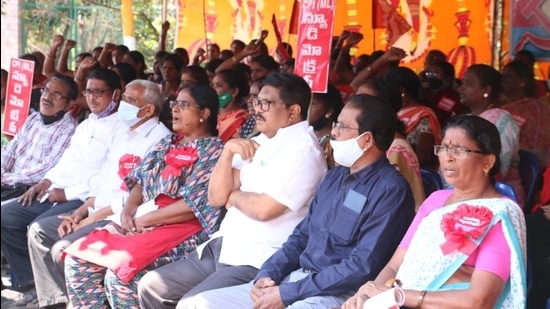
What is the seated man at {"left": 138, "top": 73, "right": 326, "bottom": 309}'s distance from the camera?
11.7 feet

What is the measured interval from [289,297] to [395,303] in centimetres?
64

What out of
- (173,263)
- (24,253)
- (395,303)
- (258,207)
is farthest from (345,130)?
(24,253)

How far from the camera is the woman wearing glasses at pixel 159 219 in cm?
400

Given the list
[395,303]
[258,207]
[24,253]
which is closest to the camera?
[395,303]

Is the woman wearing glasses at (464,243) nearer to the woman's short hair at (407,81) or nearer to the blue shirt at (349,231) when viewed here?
the blue shirt at (349,231)

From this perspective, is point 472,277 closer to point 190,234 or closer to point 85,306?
point 190,234

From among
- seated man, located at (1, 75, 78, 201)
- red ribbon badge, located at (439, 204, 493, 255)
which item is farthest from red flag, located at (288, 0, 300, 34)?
red ribbon badge, located at (439, 204, 493, 255)

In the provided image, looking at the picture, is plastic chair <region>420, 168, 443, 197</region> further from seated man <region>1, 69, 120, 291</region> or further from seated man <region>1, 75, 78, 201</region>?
seated man <region>1, 75, 78, 201</region>

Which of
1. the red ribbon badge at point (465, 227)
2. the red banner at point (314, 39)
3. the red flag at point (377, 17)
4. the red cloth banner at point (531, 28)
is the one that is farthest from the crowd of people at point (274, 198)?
the red flag at point (377, 17)

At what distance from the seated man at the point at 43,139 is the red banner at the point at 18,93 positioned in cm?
7

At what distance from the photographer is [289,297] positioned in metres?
3.17

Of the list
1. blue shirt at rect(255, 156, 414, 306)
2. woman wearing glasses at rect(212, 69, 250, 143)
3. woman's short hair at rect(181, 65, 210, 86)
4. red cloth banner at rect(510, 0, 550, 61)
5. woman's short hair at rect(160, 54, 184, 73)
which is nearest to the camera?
blue shirt at rect(255, 156, 414, 306)

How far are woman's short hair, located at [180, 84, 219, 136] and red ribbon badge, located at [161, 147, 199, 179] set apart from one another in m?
0.20

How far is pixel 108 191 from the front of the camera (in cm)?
482
